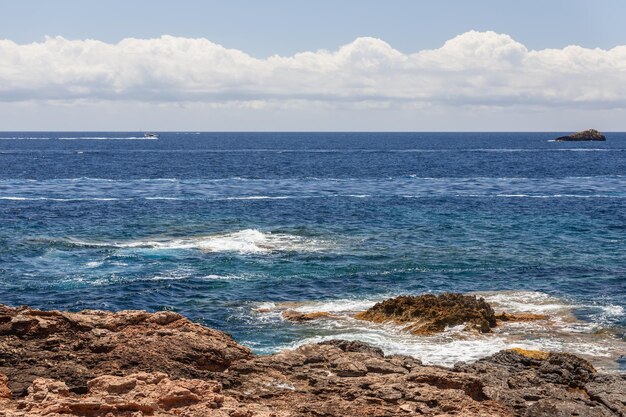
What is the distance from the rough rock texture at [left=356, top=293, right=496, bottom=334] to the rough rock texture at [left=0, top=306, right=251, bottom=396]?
55.7 feet

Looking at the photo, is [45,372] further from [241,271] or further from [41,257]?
[41,257]

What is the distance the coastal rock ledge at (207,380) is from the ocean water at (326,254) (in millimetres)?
11617

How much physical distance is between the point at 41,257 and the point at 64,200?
118ft

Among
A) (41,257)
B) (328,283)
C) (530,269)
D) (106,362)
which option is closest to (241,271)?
(328,283)

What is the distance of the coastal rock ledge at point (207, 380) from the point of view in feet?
49.5

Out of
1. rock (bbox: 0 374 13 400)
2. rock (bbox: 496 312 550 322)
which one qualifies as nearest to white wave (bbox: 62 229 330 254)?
rock (bbox: 496 312 550 322)

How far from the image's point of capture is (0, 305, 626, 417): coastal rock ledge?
49.5 feet

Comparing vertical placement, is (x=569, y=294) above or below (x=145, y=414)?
below

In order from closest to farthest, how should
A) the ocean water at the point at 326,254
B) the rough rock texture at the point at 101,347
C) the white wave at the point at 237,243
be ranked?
the rough rock texture at the point at 101,347 < the ocean water at the point at 326,254 < the white wave at the point at 237,243

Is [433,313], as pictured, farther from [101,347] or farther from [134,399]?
[134,399]

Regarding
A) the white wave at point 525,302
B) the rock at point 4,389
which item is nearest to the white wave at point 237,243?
the white wave at point 525,302

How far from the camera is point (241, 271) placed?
46906 millimetres

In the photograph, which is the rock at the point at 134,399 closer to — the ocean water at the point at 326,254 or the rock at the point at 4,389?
the rock at the point at 4,389

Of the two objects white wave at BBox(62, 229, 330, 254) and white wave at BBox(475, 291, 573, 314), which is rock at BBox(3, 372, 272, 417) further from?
white wave at BBox(62, 229, 330, 254)
